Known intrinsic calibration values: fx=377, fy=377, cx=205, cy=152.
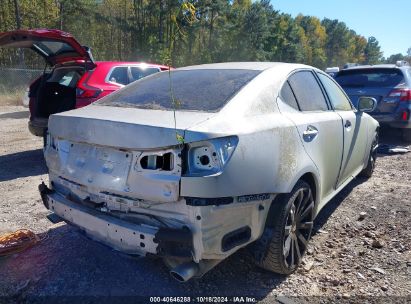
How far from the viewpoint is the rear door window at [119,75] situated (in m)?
6.39

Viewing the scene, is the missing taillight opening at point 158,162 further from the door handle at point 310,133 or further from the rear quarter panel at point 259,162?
the door handle at point 310,133

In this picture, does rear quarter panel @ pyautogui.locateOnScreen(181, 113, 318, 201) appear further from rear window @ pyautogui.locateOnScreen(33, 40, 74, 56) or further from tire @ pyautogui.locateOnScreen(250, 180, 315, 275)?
rear window @ pyautogui.locateOnScreen(33, 40, 74, 56)

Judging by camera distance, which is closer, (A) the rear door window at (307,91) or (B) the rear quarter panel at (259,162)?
(B) the rear quarter panel at (259,162)

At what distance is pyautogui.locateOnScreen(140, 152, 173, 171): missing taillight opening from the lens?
2.24 m

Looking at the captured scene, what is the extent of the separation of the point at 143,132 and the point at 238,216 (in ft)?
2.55

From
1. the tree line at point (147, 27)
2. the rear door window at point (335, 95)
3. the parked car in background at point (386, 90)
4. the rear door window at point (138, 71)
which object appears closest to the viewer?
the rear door window at point (335, 95)

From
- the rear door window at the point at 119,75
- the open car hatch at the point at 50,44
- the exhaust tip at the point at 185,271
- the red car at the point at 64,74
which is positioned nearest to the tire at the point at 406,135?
the red car at the point at 64,74

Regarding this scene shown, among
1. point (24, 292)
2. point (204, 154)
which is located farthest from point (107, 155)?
point (24, 292)

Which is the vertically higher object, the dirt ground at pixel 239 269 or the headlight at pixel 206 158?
the headlight at pixel 206 158

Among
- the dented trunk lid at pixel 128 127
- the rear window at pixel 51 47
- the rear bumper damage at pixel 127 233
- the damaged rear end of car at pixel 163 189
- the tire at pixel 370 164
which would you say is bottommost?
the tire at pixel 370 164

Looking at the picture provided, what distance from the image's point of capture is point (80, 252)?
10.8 feet

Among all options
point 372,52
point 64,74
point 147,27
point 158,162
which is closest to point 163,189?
point 158,162

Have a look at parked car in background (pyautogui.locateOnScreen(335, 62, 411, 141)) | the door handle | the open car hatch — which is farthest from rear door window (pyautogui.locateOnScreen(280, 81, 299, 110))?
parked car in background (pyautogui.locateOnScreen(335, 62, 411, 141))

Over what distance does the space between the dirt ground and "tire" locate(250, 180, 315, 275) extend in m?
0.18
